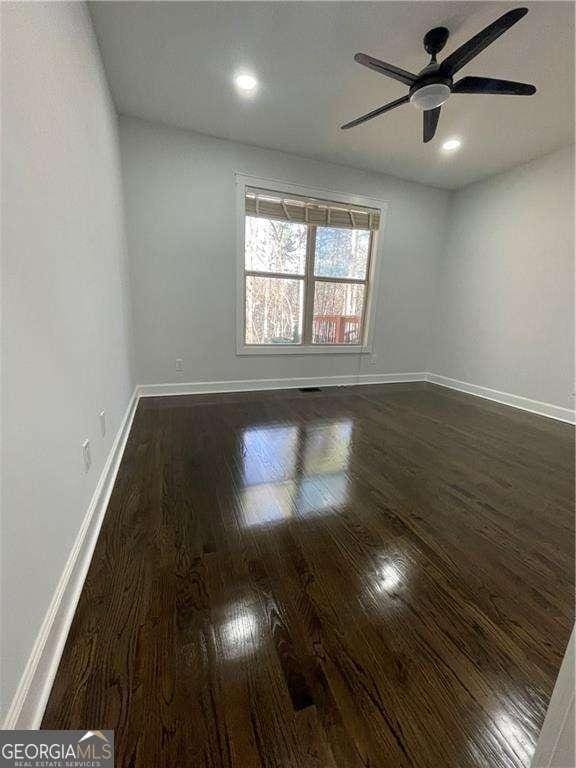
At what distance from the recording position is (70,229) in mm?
1255

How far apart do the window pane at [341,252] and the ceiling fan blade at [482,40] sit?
2210 millimetres

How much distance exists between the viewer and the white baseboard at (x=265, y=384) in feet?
11.6

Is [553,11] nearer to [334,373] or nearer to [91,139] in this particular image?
[91,139]

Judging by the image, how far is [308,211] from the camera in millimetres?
3746

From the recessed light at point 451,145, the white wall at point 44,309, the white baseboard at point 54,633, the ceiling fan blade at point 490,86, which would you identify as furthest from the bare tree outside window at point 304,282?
the white baseboard at point 54,633

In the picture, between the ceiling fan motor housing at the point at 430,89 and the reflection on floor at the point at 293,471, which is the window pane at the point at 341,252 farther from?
the reflection on floor at the point at 293,471

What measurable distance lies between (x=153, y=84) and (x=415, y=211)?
3.43 meters

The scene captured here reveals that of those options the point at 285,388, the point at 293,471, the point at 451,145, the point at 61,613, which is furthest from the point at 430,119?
the point at 61,613

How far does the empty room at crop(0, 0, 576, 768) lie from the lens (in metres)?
0.78

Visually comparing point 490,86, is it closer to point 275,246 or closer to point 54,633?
point 275,246

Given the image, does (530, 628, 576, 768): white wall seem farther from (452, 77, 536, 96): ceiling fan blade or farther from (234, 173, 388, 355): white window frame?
(234, 173, 388, 355): white window frame

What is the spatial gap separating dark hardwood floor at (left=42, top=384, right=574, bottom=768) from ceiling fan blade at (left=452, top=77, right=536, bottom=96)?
8.02 ft

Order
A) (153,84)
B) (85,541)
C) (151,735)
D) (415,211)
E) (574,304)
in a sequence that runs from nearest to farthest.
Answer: (151,735), (85,541), (153,84), (574,304), (415,211)

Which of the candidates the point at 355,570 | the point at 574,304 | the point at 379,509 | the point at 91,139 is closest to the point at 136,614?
the point at 355,570
